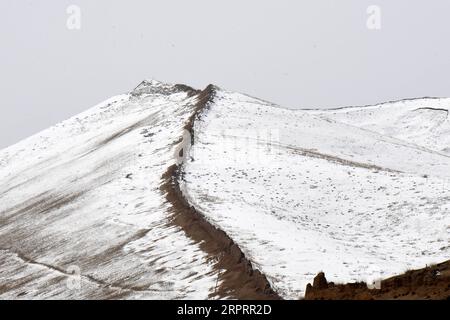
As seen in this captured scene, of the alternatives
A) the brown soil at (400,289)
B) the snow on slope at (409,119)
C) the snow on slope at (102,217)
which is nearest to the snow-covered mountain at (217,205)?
the snow on slope at (102,217)

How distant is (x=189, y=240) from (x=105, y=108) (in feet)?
148

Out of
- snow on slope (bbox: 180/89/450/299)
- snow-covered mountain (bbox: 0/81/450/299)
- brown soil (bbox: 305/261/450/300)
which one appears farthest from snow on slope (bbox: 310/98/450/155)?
brown soil (bbox: 305/261/450/300)

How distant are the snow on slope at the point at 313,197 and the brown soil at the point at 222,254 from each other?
0.37 meters

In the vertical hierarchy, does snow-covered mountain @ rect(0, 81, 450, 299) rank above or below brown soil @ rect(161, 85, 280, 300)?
below

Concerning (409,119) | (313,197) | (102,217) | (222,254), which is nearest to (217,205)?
(313,197)

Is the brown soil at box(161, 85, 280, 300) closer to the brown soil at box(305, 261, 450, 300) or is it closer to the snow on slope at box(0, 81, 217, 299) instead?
the snow on slope at box(0, 81, 217, 299)

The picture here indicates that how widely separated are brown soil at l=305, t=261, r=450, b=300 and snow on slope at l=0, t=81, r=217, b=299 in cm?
420

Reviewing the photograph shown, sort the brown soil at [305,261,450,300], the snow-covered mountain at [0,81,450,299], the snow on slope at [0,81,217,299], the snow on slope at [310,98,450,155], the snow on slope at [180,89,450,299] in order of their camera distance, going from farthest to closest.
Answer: the snow on slope at [310,98,450,155] → the snow on slope at [0,81,217,299] → the snow-covered mountain at [0,81,450,299] → the snow on slope at [180,89,450,299] → the brown soil at [305,261,450,300]

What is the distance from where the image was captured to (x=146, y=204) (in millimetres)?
28422

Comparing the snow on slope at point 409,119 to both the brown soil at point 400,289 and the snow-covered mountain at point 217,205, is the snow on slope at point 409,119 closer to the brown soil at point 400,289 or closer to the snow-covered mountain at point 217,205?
the snow-covered mountain at point 217,205

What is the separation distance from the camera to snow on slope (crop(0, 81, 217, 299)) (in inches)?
→ 806
